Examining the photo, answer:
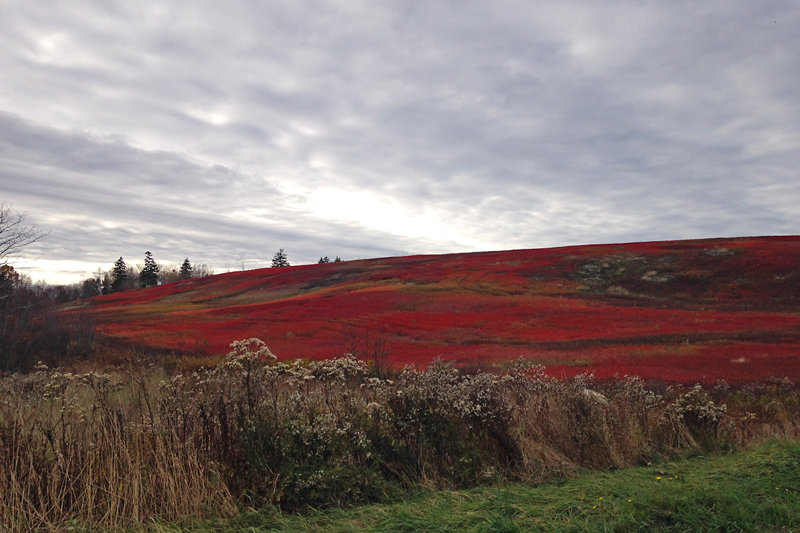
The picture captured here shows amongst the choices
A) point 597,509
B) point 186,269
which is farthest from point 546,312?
point 186,269

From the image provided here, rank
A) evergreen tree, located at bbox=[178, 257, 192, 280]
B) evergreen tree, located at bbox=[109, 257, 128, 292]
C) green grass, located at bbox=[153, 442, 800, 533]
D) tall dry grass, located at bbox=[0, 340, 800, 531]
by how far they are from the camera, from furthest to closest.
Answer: evergreen tree, located at bbox=[178, 257, 192, 280] < evergreen tree, located at bbox=[109, 257, 128, 292] < tall dry grass, located at bbox=[0, 340, 800, 531] < green grass, located at bbox=[153, 442, 800, 533]

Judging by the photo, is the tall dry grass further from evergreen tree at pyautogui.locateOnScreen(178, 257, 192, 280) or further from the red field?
evergreen tree at pyautogui.locateOnScreen(178, 257, 192, 280)

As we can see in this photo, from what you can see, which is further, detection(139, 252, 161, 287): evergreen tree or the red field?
detection(139, 252, 161, 287): evergreen tree

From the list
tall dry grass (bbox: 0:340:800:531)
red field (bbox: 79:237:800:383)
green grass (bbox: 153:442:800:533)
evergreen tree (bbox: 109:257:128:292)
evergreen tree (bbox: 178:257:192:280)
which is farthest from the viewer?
evergreen tree (bbox: 178:257:192:280)

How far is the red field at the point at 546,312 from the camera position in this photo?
16.5 metres

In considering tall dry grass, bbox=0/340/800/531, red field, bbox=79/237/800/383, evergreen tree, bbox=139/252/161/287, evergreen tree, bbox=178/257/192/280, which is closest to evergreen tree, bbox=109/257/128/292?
evergreen tree, bbox=139/252/161/287

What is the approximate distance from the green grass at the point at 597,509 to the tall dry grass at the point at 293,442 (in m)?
0.40

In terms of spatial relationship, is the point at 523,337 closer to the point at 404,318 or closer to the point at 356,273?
the point at 404,318

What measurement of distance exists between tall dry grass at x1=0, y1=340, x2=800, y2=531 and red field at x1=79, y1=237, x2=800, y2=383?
7.88 metres

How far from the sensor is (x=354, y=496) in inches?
184

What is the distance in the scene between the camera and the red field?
1650 centimetres

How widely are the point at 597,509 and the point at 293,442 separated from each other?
3081 mm

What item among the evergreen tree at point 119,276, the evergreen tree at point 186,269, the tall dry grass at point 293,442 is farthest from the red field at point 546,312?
the evergreen tree at point 186,269

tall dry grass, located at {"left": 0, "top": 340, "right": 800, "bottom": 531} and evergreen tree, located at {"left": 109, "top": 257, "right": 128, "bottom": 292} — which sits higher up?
evergreen tree, located at {"left": 109, "top": 257, "right": 128, "bottom": 292}
